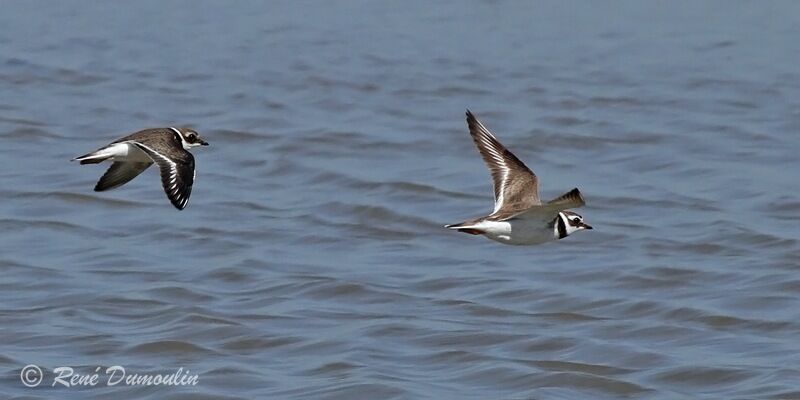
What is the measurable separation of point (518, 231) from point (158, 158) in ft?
7.46

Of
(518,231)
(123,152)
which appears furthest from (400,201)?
(518,231)

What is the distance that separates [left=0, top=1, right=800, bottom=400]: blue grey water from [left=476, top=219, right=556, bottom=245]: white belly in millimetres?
1591

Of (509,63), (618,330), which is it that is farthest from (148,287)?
(509,63)

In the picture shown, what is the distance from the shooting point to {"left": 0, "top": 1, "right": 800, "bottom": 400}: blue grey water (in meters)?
12.5

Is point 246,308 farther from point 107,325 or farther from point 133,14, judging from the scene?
point 133,14

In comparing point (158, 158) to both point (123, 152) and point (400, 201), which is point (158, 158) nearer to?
point (123, 152)

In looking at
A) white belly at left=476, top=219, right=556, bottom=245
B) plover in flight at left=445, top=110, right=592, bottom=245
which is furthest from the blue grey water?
white belly at left=476, top=219, right=556, bottom=245

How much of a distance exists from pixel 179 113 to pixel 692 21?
23.4 ft

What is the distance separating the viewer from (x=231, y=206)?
16.1m

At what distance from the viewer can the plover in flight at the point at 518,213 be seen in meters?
10.4

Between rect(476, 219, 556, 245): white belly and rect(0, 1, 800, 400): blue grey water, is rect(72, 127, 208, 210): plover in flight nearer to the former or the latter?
rect(0, 1, 800, 400): blue grey water

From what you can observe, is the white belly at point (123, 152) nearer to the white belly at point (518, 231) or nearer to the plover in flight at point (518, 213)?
the plover in flight at point (518, 213)

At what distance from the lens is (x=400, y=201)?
16219 mm

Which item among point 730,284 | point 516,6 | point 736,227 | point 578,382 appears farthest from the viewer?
point 516,6
